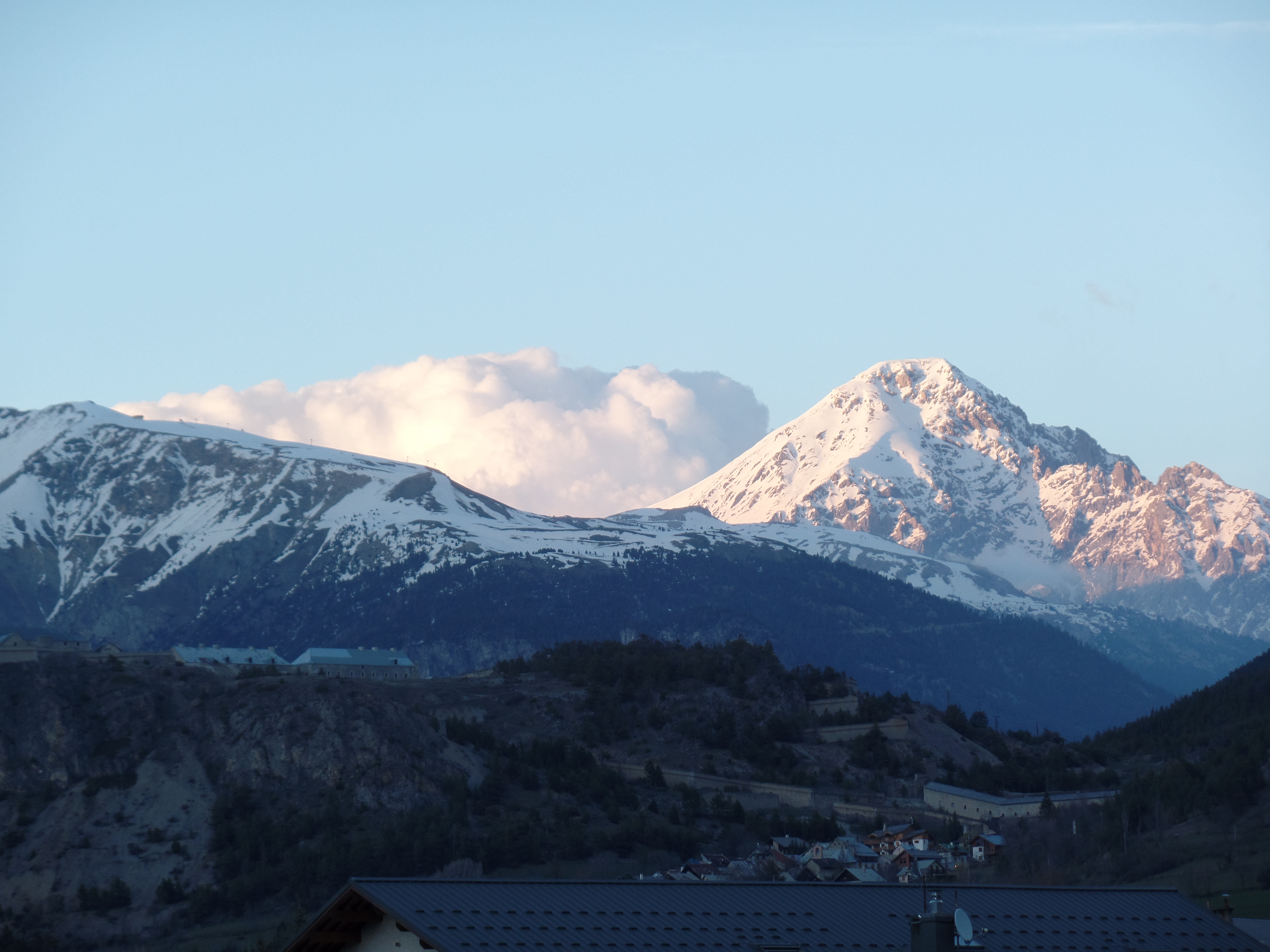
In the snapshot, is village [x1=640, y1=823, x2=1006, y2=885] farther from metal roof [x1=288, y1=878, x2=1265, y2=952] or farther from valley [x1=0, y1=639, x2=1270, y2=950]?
metal roof [x1=288, y1=878, x2=1265, y2=952]

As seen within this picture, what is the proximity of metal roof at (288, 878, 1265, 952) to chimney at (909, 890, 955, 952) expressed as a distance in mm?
3169

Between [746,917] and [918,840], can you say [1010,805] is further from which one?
[746,917]

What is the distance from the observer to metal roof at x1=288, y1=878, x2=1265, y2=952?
1654 inches

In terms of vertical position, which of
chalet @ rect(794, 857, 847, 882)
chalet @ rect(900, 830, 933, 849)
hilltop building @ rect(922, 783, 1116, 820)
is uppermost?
hilltop building @ rect(922, 783, 1116, 820)

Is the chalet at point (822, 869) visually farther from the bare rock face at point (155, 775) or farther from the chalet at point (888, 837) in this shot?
the bare rock face at point (155, 775)

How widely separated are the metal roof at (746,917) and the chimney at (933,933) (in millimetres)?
3169

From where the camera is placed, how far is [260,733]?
192875 millimetres

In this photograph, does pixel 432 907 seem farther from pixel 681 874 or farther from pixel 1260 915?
pixel 681 874

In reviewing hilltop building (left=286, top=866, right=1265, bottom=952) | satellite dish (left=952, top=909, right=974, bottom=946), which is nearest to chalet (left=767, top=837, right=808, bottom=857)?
hilltop building (left=286, top=866, right=1265, bottom=952)

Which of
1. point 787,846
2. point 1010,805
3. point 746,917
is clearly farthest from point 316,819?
point 746,917

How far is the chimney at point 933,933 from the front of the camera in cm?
4272

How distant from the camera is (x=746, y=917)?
45.9 meters

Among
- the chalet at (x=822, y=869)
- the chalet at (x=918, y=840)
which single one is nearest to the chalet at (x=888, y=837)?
the chalet at (x=918, y=840)

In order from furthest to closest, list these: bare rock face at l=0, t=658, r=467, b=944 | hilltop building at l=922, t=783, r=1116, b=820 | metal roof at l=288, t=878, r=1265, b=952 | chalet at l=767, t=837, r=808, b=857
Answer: hilltop building at l=922, t=783, r=1116, b=820 < chalet at l=767, t=837, r=808, b=857 < bare rock face at l=0, t=658, r=467, b=944 < metal roof at l=288, t=878, r=1265, b=952
